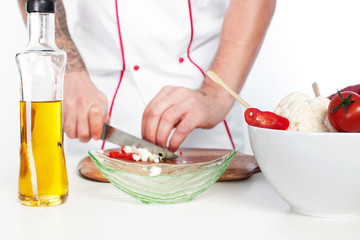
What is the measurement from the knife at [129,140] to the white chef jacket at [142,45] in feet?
1.22

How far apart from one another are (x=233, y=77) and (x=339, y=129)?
76 centimetres

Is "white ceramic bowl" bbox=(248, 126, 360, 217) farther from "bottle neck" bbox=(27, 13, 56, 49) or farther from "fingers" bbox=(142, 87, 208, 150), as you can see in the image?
"fingers" bbox=(142, 87, 208, 150)

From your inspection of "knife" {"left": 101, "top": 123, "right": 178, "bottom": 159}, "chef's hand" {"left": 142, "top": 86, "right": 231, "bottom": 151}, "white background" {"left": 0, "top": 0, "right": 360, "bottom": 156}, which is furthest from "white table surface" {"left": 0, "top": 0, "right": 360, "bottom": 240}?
"white background" {"left": 0, "top": 0, "right": 360, "bottom": 156}

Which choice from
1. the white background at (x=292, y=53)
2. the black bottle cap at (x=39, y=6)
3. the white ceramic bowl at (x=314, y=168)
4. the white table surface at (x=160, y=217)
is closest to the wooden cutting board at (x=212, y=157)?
the white table surface at (x=160, y=217)

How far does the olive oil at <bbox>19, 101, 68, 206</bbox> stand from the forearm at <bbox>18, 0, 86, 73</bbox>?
2.07 ft

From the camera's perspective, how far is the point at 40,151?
0.77m

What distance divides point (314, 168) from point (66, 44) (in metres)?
0.95

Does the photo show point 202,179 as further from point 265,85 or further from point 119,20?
point 265,85

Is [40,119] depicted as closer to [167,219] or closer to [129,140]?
[167,219]

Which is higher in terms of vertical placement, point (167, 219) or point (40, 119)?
point (40, 119)

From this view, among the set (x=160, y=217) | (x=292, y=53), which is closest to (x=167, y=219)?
(x=160, y=217)

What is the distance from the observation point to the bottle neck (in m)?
0.77

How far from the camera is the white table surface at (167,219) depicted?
0.67m

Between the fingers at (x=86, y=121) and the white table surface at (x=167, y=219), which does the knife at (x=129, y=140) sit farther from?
the white table surface at (x=167, y=219)
